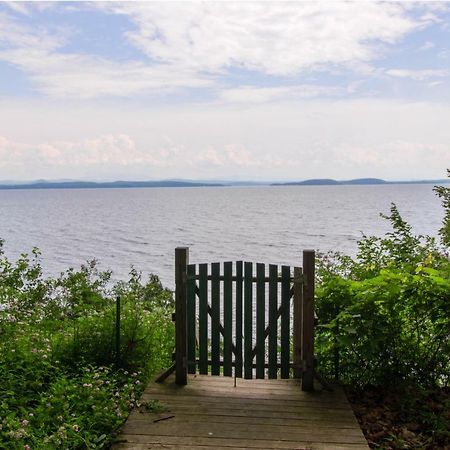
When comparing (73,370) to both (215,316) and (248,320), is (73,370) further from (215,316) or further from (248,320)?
(248,320)

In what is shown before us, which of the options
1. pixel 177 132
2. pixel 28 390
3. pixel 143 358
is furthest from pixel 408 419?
pixel 177 132

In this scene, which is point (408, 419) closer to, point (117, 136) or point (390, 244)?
point (390, 244)

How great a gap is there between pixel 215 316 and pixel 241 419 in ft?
4.46

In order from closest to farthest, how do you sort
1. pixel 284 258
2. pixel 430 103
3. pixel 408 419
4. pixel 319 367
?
1. pixel 408 419
2. pixel 319 367
3. pixel 430 103
4. pixel 284 258

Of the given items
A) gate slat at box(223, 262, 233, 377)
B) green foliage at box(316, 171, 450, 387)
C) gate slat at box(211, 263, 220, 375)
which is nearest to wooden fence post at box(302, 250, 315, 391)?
green foliage at box(316, 171, 450, 387)

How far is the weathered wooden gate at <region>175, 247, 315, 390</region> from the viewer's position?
5.98 metres

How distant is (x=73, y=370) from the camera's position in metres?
6.36

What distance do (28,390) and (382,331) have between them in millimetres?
3941

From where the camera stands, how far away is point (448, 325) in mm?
5633

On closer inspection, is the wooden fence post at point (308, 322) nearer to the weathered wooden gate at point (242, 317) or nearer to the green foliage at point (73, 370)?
the weathered wooden gate at point (242, 317)

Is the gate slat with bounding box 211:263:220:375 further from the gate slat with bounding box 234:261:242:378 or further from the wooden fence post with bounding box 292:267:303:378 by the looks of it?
the wooden fence post with bounding box 292:267:303:378

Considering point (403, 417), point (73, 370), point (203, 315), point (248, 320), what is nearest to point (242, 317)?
point (248, 320)

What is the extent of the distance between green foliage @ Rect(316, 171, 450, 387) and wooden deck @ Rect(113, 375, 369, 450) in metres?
0.51

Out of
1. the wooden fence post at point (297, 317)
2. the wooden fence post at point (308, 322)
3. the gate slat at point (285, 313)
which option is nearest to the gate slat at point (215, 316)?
the gate slat at point (285, 313)
